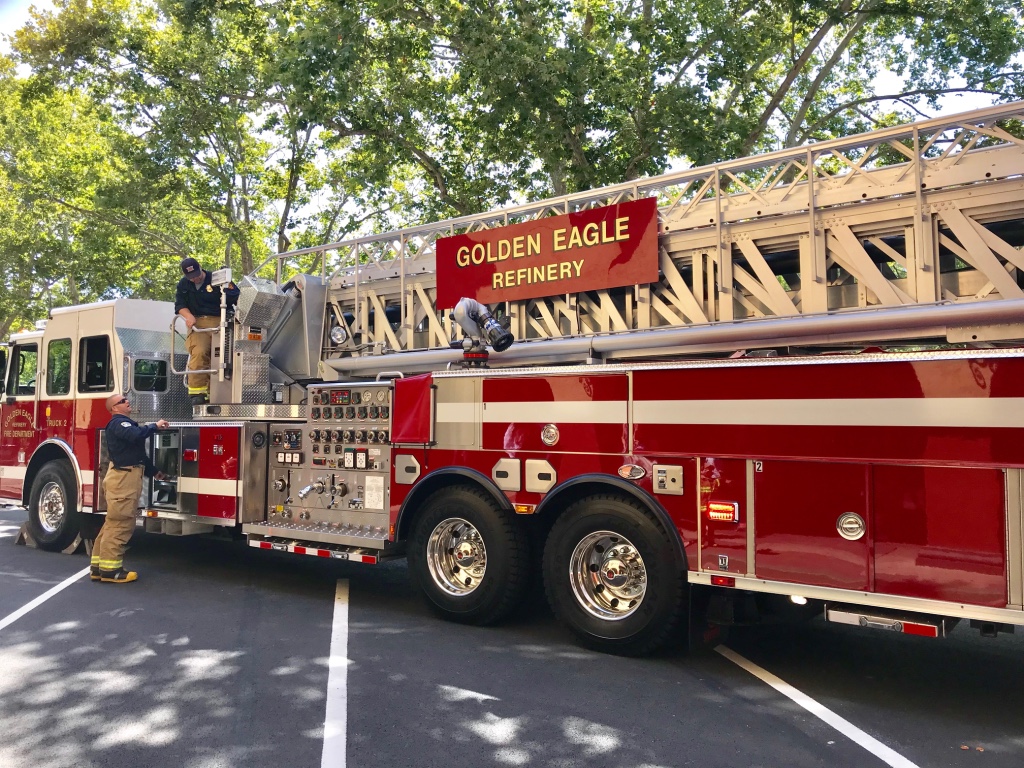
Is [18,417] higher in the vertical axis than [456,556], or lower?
higher

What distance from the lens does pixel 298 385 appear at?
8414mm

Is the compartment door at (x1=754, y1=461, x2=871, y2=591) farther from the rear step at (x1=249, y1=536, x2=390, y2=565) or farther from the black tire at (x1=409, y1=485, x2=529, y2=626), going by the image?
the rear step at (x1=249, y1=536, x2=390, y2=565)

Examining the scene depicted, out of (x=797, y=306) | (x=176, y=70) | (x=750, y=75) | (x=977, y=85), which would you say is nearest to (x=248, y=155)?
(x=176, y=70)

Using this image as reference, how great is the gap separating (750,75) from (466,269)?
28.9 ft

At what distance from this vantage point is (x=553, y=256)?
6750 mm

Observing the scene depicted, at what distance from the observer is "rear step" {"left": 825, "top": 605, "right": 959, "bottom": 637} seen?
4441 mm

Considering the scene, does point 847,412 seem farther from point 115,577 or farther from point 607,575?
point 115,577

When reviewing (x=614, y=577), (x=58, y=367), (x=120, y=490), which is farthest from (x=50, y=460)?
(x=614, y=577)

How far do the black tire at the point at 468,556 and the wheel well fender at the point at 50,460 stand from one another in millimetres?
4846

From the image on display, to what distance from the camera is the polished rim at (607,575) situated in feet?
18.3

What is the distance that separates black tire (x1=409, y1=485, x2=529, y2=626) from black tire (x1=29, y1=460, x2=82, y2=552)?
16.8 feet

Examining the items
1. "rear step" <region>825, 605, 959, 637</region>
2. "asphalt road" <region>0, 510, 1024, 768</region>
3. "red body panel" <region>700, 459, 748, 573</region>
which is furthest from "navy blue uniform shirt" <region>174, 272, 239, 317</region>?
"rear step" <region>825, 605, 959, 637</region>

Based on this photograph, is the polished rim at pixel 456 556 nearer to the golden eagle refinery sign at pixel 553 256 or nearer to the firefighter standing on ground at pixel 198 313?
the golden eagle refinery sign at pixel 553 256

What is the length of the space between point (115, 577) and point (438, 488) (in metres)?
3.80
